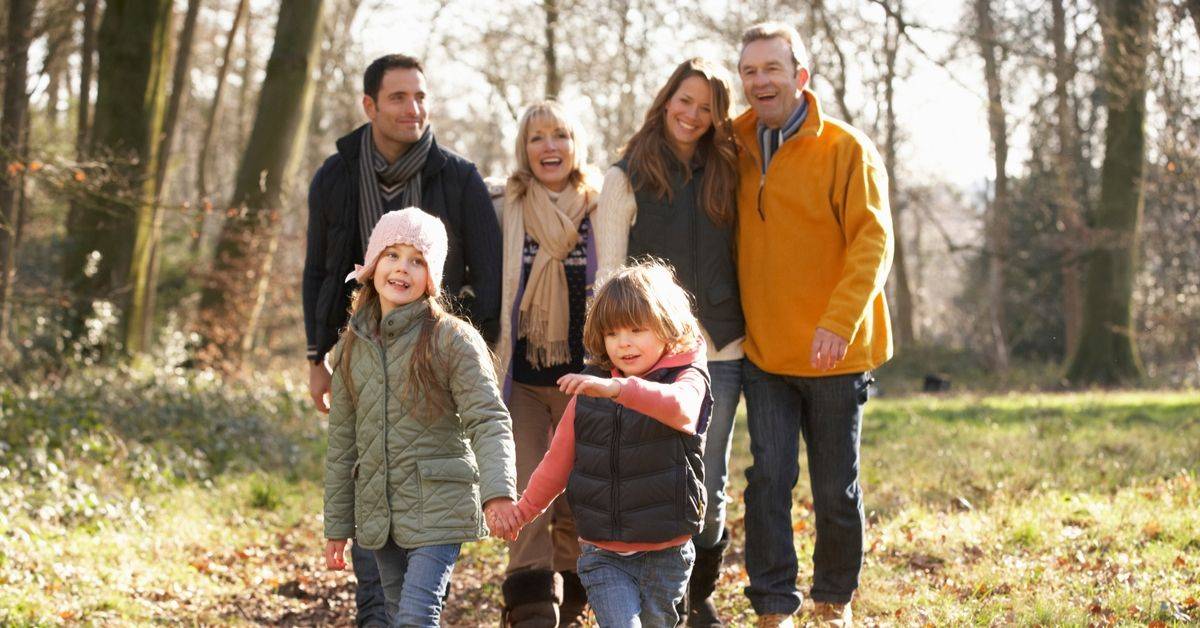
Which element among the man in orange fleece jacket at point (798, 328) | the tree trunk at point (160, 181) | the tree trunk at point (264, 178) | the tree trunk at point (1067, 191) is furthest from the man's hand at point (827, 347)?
the tree trunk at point (1067, 191)

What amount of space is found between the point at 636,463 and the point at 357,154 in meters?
2.38

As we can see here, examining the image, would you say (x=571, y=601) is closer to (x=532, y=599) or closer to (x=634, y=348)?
(x=532, y=599)

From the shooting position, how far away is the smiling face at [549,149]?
5.56 meters

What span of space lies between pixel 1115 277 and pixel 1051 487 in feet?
41.9

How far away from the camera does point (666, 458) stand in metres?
3.98

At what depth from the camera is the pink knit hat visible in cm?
441

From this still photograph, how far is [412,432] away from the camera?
429 cm

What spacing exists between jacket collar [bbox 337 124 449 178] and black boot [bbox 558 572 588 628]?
1.98 metres

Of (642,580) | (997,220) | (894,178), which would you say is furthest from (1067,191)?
(642,580)

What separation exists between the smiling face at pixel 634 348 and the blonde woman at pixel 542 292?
53.2 inches

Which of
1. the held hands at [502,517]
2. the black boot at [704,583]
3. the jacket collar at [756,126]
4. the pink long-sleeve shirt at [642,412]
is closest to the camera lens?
the pink long-sleeve shirt at [642,412]

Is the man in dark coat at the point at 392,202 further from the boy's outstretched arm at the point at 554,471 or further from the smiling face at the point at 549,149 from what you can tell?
the boy's outstretched arm at the point at 554,471

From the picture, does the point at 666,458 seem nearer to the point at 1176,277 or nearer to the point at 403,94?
the point at 403,94

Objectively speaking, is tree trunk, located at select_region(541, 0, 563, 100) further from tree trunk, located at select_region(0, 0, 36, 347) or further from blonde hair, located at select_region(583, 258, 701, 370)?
blonde hair, located at select_region(583, 258, 701, 370)
